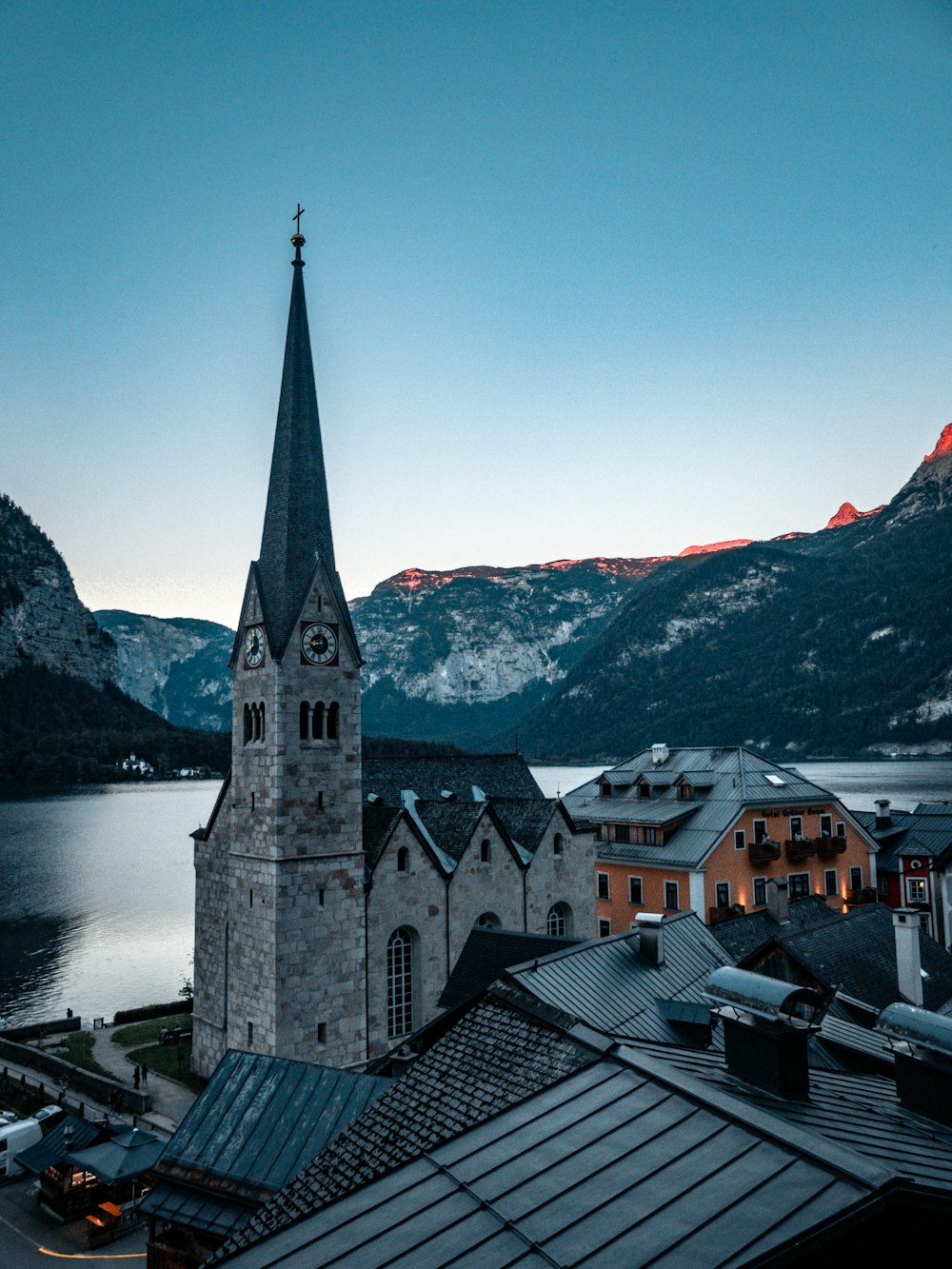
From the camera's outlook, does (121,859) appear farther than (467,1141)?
Yes

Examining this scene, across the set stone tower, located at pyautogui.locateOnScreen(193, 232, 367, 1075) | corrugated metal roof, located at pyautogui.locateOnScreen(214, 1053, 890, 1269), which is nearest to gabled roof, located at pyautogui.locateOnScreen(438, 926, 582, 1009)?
stone tower, located at pyautogui.locateOnScreen(193, 232, 367, 1075)

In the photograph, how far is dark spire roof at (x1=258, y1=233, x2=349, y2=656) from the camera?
3566 centimetres

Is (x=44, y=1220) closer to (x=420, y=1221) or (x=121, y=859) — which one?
(x=420, y=1221)

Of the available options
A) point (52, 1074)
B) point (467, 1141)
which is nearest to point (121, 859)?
point (52, 1074)

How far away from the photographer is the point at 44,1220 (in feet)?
93.6

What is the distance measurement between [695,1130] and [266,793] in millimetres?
26132

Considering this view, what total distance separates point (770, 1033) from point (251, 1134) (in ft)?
39.2

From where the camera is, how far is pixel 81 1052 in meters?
44.7

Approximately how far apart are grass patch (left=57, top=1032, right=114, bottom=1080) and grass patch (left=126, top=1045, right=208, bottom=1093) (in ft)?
4.99

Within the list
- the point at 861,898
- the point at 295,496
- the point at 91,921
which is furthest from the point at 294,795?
the point at 91,921

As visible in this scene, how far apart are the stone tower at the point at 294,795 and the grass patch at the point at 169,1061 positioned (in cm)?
191

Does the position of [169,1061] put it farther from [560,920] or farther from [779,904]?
[779,904]

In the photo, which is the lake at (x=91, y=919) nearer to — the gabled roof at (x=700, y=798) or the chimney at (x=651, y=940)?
the gabled roof at (x=700, y=798)

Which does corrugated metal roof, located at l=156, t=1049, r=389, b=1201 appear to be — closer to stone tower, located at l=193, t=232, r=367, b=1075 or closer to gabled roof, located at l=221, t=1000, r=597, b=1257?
gabled roof, located at l=221, t=1000, r=597, b=1257
